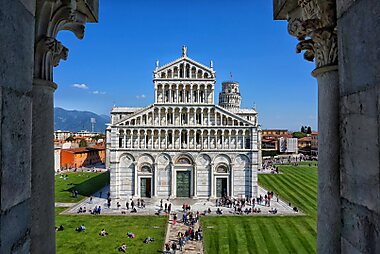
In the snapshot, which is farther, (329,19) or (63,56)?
(63,56)

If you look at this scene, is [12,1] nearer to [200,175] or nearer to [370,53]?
[370,53]

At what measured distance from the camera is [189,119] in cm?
3259

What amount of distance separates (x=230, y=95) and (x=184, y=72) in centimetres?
4651

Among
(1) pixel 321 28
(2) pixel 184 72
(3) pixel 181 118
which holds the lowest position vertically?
(1) pixel 321 28

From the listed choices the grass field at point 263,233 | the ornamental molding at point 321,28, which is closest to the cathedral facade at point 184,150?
the grass field at point 263,233

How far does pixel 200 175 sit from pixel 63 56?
29.3 m

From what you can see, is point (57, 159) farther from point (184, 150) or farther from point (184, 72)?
point (184, 72)

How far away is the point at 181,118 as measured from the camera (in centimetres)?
Result: 3275

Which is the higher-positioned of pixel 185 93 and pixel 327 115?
pixel 185 93

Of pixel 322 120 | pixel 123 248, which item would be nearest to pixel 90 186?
pixel 123 248

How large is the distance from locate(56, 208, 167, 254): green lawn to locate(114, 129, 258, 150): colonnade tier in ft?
30.1

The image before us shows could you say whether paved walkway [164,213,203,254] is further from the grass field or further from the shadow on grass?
the shadow on grass

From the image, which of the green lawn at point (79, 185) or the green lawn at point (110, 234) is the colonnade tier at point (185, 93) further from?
the green lawn at point (79, 185)

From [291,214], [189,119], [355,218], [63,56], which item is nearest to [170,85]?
[189,119]
